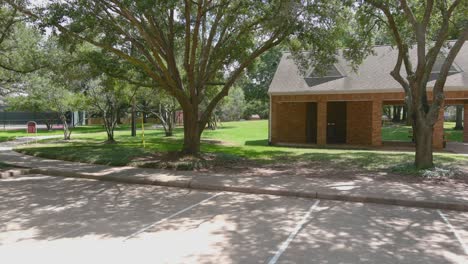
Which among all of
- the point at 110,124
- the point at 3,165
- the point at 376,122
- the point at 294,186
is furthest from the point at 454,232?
the point at 110,124

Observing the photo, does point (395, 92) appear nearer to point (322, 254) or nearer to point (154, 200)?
point (154, 200)

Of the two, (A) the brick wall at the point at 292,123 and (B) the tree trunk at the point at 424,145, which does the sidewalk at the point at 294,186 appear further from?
(A) the brick wall at the point at 292,123

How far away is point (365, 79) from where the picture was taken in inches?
821

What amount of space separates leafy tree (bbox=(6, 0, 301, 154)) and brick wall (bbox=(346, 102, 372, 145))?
27.2ft

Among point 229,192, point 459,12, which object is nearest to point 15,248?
point 229,192

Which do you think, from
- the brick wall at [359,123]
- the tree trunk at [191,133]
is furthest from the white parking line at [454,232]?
the brick wall at [359,123]

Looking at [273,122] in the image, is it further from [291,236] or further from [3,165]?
[291,236]

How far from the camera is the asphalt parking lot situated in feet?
16.8

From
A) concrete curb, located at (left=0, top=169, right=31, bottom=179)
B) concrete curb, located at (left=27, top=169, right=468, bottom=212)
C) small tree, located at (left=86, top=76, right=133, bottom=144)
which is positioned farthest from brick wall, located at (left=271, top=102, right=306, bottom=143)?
concrete curb, located at (left=0, top=169, right=31, bottom=179)

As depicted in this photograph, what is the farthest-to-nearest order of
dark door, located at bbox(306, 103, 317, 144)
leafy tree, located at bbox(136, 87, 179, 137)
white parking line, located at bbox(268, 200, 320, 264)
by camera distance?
1. leafy tree, located at bbox(136, 87, 179, 137)
2. dark door, located at bbox(306, 103, 317, 144)
3. white parking line, located at bbox(268, 200, 320, 264)

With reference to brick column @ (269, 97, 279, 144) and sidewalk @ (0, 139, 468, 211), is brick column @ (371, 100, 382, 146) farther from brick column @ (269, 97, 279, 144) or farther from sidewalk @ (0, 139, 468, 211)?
sidewalk @ (0, 139, 468, 211)

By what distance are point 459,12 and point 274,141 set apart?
36.7 ft

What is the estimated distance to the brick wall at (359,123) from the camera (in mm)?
22531

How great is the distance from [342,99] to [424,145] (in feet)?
31.3
